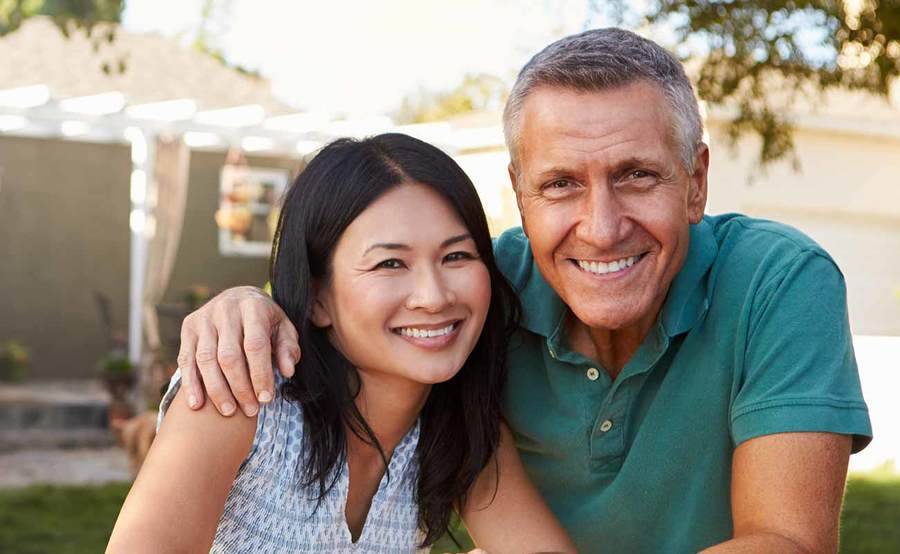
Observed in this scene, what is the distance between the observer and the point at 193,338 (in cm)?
250

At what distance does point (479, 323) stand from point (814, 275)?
0.71 meters

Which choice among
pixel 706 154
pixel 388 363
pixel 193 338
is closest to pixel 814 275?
pixel 706 154

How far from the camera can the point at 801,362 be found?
242 centimetres

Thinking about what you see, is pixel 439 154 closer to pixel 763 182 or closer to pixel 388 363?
pixel 388 363

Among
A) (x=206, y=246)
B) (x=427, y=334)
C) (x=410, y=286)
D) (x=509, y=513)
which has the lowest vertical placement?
(x=206, y=246)

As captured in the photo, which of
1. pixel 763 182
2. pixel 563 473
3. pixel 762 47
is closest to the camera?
pixel 563 473

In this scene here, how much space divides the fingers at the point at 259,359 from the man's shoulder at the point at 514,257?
0.79m

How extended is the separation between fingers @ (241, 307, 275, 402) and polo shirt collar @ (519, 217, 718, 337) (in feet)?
2.42

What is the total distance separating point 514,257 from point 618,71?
742 millimetres

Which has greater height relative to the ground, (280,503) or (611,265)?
(611,265)

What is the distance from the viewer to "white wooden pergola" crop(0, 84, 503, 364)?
13.3 m

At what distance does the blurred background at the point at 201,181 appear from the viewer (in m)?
6.08

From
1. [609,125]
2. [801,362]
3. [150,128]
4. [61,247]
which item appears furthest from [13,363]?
[801,362]

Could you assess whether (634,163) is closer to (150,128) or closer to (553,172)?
(553,172)
